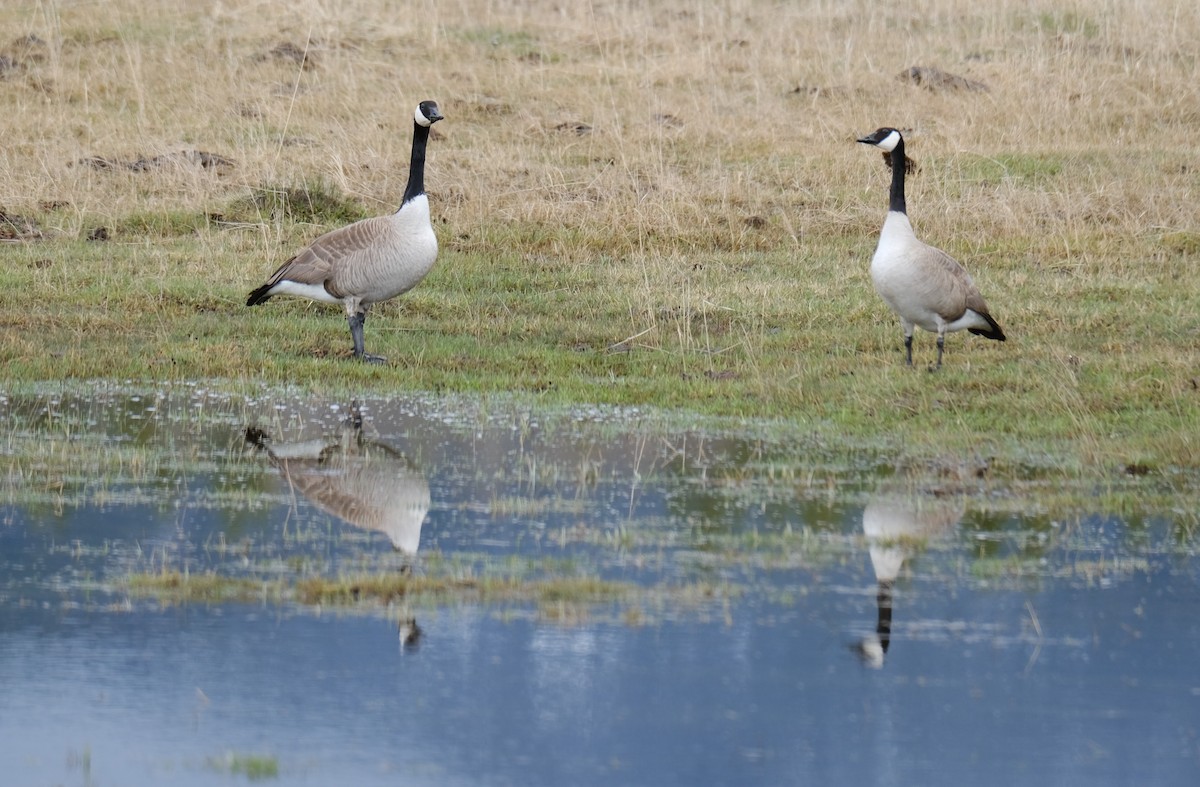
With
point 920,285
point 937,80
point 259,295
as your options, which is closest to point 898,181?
point 920,285

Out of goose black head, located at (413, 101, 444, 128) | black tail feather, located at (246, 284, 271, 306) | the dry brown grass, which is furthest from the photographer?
the dry brown grass

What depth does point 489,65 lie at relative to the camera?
71.6ft

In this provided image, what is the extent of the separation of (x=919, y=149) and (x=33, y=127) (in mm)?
10021

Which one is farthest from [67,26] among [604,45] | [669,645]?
[669,645]

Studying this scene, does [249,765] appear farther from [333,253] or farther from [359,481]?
[333,253]

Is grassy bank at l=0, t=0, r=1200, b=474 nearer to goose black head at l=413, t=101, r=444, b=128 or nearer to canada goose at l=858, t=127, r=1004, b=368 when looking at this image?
canada goose at l=858, t=127, r=1004, b=368

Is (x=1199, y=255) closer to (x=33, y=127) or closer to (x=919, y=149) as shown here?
(x=919, y=149)

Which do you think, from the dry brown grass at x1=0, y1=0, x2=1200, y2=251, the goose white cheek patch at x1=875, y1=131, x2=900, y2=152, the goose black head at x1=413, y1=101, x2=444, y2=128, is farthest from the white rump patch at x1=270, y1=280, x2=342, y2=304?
the goose white cheek patch at x1=875, y1=131, x2=900, y2=152

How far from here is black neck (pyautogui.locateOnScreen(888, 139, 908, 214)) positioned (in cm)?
1091

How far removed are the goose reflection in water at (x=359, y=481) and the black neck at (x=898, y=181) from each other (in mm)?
4094

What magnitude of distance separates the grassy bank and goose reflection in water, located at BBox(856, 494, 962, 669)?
3.91 ft

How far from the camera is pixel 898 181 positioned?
11.2 metres

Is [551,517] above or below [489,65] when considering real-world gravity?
below

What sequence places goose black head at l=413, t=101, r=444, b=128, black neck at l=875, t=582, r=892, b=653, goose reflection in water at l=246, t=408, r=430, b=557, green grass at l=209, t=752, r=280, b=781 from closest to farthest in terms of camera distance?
1. green grass at l=209, t=752, r=280, b=781
2. black neck at l=875, t=582, r=892, b=653
3. goose reflection in water at l=246, t=408, r=430, b=557
4. goose black head at l=413, t=101, r=444, b=128
